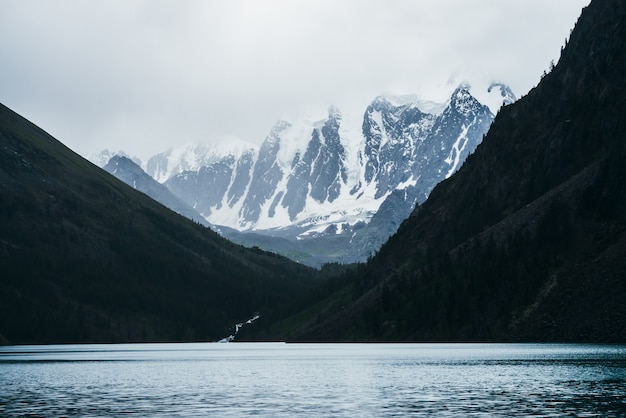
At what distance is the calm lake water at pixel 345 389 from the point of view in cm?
7994

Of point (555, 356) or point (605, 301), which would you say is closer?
point (555, 356)

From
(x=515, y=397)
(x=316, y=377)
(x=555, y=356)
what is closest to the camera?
(x=515, y=397)

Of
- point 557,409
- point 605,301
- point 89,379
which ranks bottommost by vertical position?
point 557,409

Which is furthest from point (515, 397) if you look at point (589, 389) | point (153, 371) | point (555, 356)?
point (153, 371)

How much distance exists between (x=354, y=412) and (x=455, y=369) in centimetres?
5844

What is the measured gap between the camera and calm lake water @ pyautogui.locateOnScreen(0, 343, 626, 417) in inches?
3147

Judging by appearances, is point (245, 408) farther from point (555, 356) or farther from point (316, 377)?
point (555, 356)

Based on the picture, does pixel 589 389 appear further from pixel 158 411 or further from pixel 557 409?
pixel 158 411

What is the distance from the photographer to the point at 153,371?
506ft

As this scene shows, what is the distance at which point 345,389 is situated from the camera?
103875mm

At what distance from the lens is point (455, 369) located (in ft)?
438

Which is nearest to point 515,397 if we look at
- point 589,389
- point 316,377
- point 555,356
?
point 589,389

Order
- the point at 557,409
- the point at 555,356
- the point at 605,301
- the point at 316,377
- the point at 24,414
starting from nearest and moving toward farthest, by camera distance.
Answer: the point at 557,409 < the point at 24,414 < the point at 316,377 < the point at 555,356 < the point at 605,301

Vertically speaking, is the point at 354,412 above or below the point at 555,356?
below
